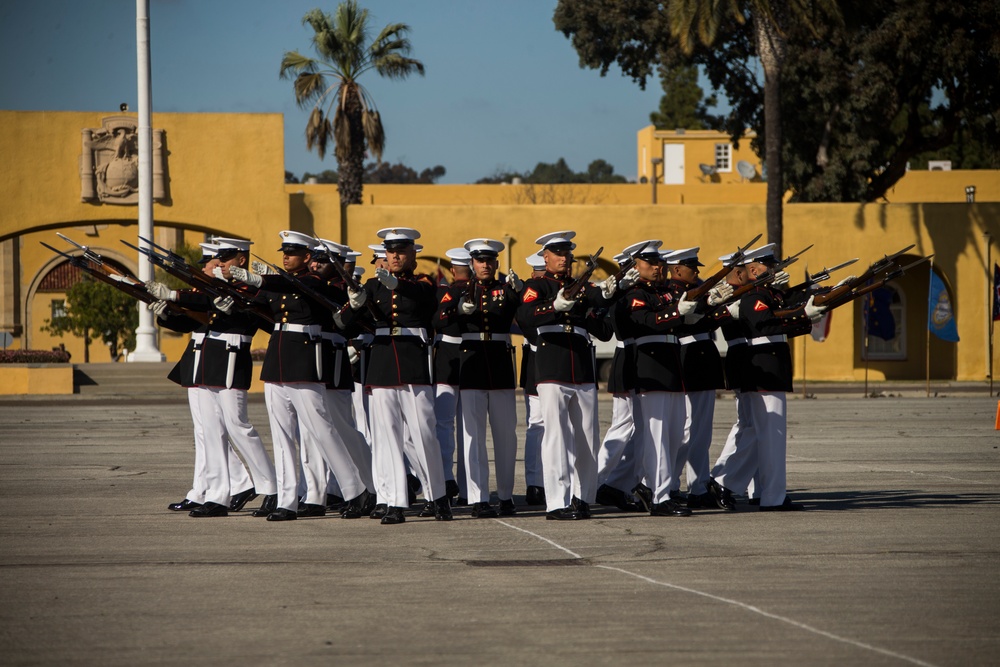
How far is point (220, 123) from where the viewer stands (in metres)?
32.2

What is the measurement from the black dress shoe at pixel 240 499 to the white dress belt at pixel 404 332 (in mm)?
1801

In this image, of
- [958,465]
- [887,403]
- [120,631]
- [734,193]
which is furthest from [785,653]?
[734,193]

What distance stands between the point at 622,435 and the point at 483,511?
4.70 ft

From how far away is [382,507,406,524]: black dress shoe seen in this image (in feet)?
34.1

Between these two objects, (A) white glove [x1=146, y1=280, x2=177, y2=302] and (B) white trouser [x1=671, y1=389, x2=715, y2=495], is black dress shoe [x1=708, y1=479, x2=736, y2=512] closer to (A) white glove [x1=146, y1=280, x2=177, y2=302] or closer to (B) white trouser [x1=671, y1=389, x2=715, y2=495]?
(B) white trouser [x1=671, y1=389, x2=715, y2=495]

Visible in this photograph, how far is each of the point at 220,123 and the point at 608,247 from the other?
9.94m

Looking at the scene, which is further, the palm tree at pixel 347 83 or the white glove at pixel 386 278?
the palm tree at pixel 347 83

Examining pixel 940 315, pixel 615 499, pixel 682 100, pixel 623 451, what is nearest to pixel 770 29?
pixel 940 315

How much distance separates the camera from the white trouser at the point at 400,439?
10516 millimetres

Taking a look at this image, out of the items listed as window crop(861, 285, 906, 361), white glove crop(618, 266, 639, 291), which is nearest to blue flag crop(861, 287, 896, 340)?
window crop(861, 285, 906, 361)

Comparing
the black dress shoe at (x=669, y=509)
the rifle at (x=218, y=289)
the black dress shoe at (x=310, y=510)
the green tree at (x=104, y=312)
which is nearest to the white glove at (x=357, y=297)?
the rifle at (x=218, y=289)

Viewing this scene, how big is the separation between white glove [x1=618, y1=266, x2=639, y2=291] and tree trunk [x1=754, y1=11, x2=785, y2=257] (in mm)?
18672

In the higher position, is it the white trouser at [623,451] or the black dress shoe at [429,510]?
the white trouser at [623,451]

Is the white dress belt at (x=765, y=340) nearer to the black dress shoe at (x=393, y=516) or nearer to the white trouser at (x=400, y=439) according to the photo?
the white trouser at (x=400, y=439)
